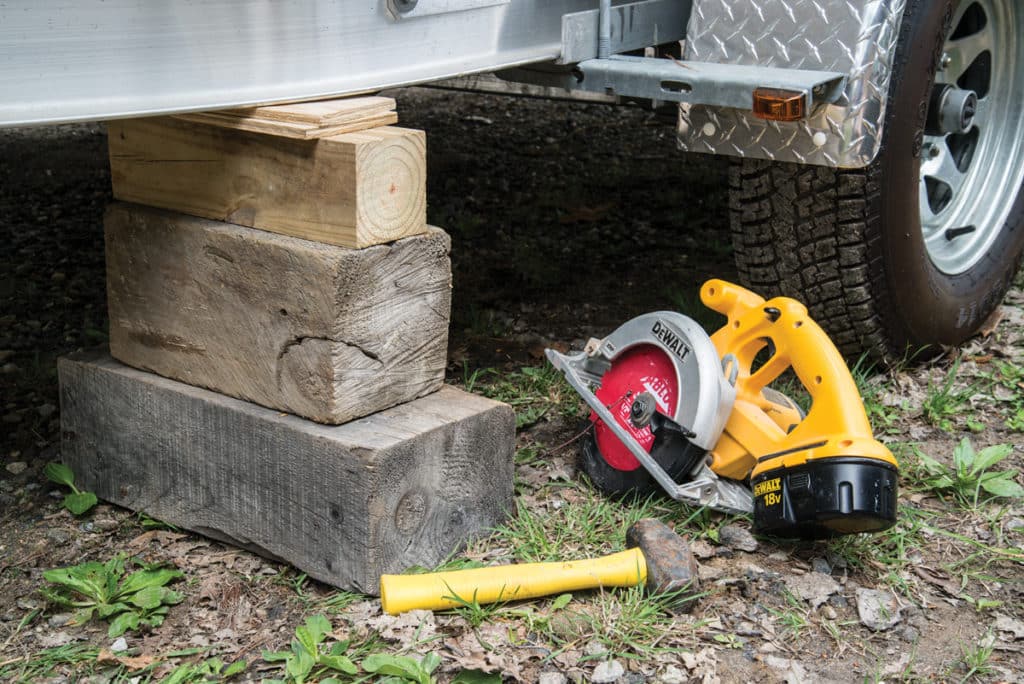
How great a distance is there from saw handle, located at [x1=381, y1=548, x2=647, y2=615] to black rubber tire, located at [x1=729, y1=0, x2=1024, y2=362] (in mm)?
1003

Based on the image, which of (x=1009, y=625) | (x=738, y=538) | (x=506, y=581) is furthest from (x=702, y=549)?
(x=1009, y=625)

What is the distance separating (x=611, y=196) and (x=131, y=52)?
3114 millimetres

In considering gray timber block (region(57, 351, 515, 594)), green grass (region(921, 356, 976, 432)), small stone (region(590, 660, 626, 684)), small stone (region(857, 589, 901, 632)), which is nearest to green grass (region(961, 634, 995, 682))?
small stone (region(857, 589, 901, 632))

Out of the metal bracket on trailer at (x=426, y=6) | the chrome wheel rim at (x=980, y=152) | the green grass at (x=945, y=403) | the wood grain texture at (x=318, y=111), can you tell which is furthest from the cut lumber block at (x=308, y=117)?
the chrome wheel rim at (x=980, y=152)

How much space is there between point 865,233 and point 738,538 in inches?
33.2

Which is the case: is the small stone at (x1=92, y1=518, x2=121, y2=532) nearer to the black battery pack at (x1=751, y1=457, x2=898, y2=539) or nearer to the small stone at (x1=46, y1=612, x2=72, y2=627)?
the small stone at (x1=46, y1=612, x2=72, y2=627)

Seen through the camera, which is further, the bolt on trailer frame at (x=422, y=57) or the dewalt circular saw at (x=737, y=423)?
the dewalt circular saw at (x=737, y=423)

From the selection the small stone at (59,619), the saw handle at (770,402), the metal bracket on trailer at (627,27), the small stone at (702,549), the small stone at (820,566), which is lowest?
the small stone at (59,619)

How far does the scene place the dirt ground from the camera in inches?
78.4

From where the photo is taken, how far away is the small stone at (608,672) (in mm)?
1916

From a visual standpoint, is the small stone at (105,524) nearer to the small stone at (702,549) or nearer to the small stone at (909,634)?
the small stone at (702,549)

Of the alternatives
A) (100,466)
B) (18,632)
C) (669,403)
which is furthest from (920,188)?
(18,632)

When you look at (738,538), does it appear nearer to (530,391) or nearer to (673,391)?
(673,391)

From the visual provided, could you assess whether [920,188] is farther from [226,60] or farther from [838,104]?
[226,60]
